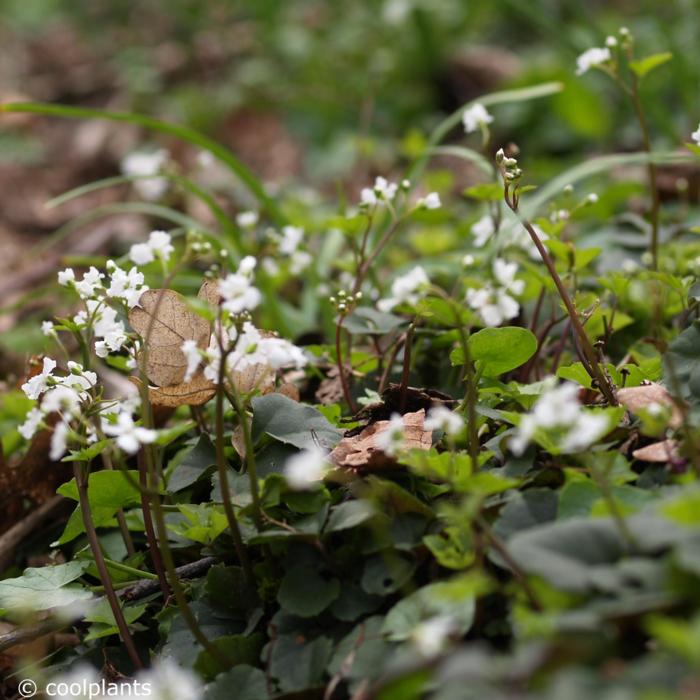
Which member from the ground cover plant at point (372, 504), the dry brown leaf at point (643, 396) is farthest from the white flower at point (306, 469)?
the dry brown leaf at point (643, 396)

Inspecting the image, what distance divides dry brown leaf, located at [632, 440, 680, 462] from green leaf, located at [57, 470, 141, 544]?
74cm

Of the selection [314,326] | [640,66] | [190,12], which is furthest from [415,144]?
[190,12]

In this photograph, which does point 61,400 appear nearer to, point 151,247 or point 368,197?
point 151,247

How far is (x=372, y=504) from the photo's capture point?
1171 millimetres

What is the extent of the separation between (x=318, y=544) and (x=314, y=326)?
1276 millimetres

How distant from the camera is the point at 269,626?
3.89 feet

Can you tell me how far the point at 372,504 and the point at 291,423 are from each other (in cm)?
23

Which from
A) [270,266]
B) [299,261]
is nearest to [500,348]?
[299,261]

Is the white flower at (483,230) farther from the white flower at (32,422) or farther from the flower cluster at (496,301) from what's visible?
the white flower at (32,422)

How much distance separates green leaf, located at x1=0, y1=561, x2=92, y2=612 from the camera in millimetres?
1252

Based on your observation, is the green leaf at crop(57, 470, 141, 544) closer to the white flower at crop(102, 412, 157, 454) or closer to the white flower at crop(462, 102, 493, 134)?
the white flower at crop(102, 412, 157, 454)

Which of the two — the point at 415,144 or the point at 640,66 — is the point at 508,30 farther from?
the point at 640,66

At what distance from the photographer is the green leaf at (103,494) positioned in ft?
4.29

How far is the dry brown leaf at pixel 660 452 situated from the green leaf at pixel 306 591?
17.9 inches
